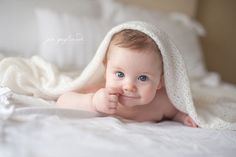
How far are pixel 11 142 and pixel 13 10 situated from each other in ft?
3.11

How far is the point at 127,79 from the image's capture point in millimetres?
922

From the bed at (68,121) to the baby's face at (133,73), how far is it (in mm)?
76

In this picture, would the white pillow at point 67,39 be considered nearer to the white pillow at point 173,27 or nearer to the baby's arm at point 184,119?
the white pillow at point 173,27

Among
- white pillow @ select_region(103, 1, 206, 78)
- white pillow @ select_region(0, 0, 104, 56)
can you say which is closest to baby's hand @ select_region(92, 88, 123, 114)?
white pillow @ select_region(0, 0, 104, 56)

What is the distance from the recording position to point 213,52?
244cm

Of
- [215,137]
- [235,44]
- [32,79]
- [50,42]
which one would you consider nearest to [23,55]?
[50,42]

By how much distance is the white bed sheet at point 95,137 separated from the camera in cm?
68

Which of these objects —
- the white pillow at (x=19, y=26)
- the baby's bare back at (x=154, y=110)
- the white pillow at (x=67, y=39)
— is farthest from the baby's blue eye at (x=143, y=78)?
the white pillow at (x=19, y=26)

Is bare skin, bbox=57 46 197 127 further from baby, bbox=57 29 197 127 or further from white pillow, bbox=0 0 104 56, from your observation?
white pillow, bbox=0 0 104 56

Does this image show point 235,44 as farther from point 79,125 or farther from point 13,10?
point 79,125

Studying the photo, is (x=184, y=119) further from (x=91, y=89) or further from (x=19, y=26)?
(x=19, y=26)

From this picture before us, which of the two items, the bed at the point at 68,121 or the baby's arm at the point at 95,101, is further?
the baby's arm at the point at 95,101

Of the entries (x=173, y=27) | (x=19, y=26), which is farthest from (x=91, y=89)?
(x=173, y=27)

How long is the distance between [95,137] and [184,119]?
39 cm
